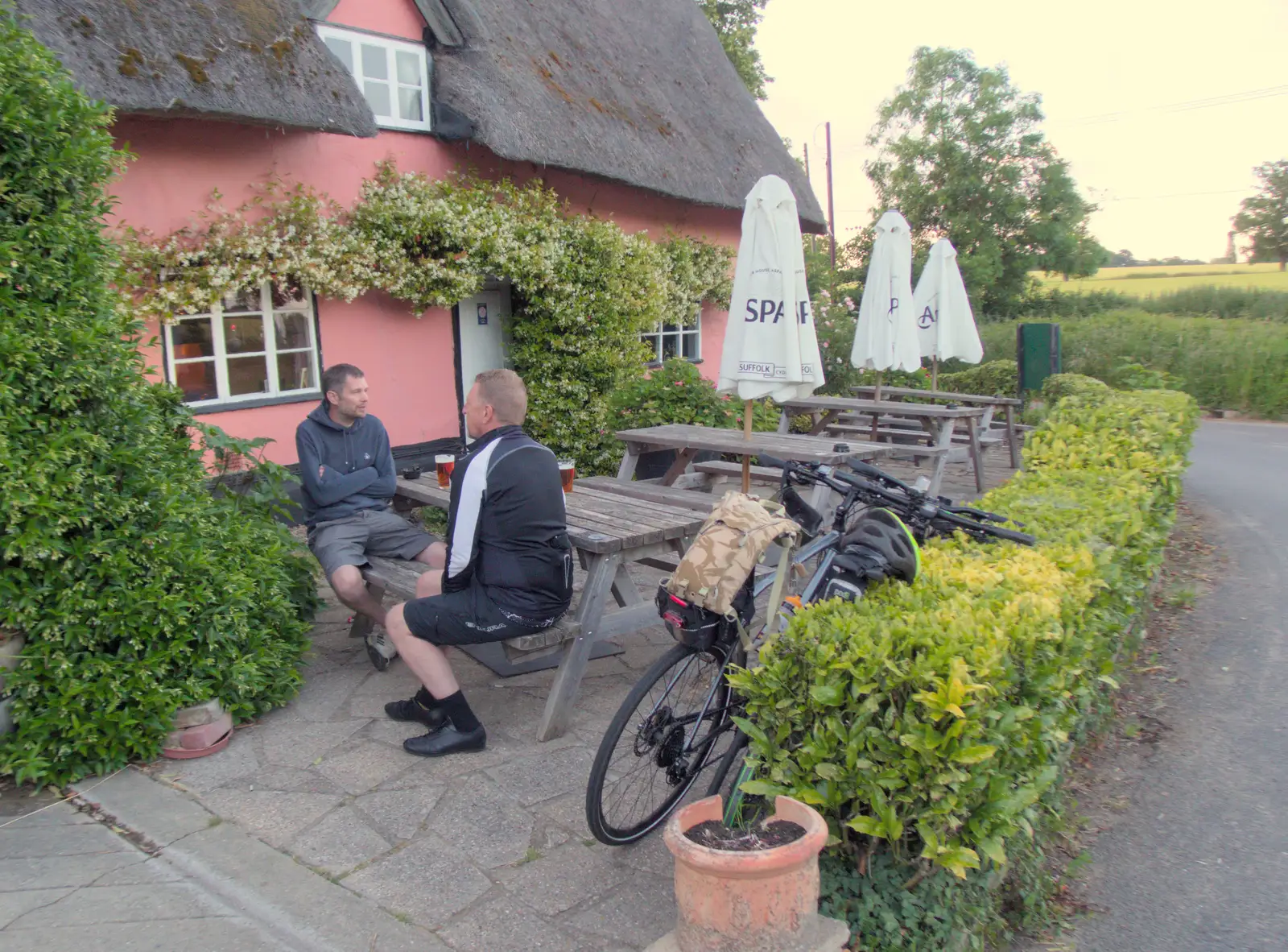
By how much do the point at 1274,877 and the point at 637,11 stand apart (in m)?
13.9

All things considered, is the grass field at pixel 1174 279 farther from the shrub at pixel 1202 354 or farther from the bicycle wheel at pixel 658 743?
the bicycle wheel at pixel 658 743

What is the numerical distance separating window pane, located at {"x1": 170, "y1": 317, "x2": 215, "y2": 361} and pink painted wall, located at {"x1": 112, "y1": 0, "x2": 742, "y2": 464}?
0.25 m

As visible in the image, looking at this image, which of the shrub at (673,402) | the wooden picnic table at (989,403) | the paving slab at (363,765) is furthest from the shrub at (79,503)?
the wooden picnic table at (989,403)

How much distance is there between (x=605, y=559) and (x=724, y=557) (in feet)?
Result: 3.78

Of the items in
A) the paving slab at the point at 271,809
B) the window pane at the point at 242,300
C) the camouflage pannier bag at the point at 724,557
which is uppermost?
the window pane at the point at 242,300

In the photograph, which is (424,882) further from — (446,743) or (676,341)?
(676,341)

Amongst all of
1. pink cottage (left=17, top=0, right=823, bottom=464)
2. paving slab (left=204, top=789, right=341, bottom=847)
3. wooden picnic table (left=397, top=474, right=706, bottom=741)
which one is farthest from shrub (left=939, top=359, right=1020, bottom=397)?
paving slab (left=204, top=789, right=341, bottom=847)

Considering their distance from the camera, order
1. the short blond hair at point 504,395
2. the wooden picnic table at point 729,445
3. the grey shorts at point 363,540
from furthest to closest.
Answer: the wooden picnic table at point 729,445, the grey shorts at point 363,540, the short blond hair at point 504,395

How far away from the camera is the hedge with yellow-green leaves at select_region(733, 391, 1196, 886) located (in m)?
2.39

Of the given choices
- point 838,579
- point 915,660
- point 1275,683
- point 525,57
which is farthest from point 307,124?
point 1275,683

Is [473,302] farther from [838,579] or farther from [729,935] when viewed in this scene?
[729,935]

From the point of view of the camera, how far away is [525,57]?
406 inches

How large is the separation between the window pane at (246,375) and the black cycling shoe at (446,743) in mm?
5251

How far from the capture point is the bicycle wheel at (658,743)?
3.02 meters
